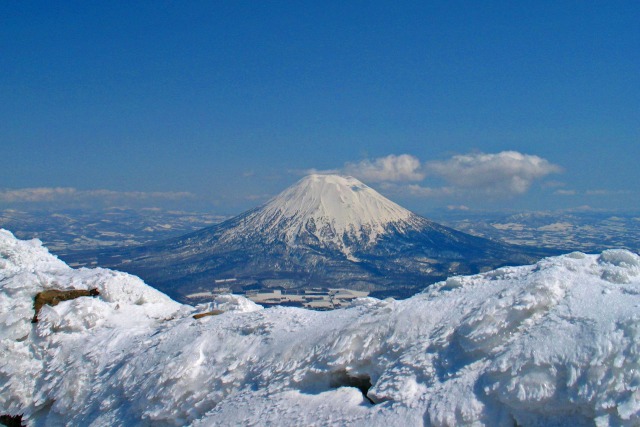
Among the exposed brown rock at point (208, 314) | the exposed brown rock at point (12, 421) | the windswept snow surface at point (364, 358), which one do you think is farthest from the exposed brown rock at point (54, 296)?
the exposed brown rock at point (208, 314)

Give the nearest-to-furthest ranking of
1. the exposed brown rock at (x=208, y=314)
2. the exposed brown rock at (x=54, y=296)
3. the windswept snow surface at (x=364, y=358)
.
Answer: the windswept snow surface at (x=364, y=358) < the exposed brown rock at (x=208, y=314) < the exposed brown rock at (x=54, y=296)

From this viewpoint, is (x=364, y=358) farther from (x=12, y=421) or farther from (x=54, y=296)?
(x=54, y=296)

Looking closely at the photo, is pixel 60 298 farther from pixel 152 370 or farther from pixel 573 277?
pixel 573 277

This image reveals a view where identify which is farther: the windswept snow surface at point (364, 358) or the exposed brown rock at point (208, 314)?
the exposed brown rock at point (208, 314)

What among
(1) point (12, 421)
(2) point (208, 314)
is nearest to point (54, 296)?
(1) point (12, 421)

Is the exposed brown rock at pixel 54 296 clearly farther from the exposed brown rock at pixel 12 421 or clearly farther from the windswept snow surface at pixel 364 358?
the exposed brown rock at pixel 12 421

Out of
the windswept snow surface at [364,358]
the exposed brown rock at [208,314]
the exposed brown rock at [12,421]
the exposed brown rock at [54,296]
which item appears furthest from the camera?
the exposed brown rock at [54,296]
